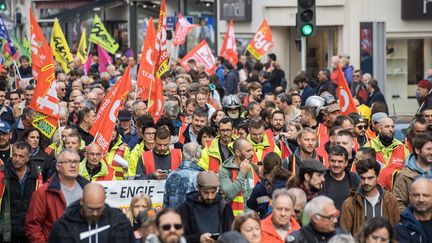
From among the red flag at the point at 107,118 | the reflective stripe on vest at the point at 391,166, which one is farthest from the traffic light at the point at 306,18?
the reflective stripe on vest at the point at 391,166

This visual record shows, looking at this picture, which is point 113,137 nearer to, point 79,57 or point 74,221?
point 74,221

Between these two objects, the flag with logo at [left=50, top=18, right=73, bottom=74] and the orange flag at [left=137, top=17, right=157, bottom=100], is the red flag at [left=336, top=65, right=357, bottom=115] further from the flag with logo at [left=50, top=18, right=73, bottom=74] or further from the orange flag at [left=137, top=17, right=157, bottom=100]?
the flag with logo at [left=50, top=18, right=73, bottom=74]

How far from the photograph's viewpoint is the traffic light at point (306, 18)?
21984 mm

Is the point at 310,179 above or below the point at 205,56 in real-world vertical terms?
below

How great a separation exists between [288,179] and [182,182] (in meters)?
0.93

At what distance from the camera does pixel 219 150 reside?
14305 millimetres

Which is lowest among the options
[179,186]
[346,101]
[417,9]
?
[179,186]

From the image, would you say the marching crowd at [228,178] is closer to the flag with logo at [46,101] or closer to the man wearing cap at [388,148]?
the man wearing cap at [388,148]

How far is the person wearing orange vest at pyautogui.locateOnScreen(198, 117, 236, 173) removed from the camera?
14062 millimetres

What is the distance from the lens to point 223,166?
Result: 12961 millimetres

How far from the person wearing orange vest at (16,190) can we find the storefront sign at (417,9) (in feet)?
69.6

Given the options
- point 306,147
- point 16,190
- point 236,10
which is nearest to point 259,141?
point 306,147

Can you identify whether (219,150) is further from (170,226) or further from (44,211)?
(170,226)

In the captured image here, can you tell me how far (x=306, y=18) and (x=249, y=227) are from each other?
41.5ft
